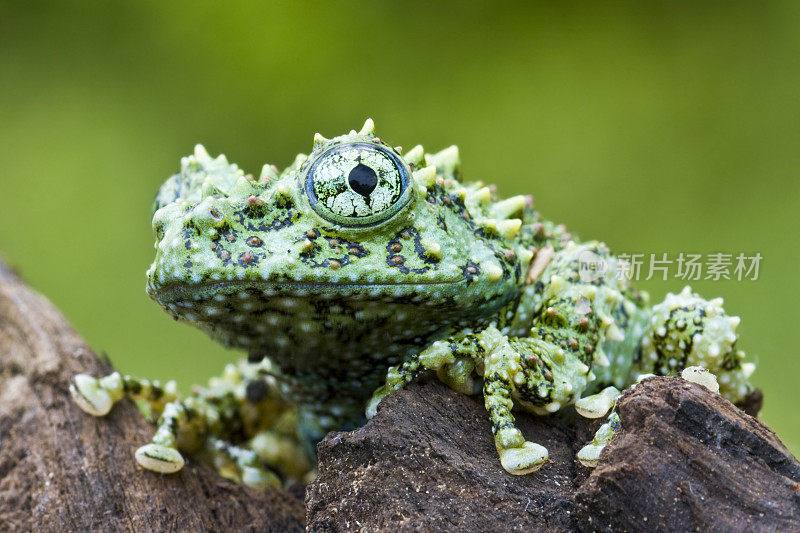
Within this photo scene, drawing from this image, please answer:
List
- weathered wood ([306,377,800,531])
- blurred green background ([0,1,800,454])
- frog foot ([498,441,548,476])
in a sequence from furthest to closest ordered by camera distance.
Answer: blurred green background ([0,1,800,454]), frog foot ([498,441,548,476]), weathered wood ([306,377,800,531])

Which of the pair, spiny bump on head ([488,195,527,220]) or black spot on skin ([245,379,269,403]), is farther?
black spot on skin ([245,379,269,403])

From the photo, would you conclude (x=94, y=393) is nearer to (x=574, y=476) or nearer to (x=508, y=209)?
(x=508, y=209)

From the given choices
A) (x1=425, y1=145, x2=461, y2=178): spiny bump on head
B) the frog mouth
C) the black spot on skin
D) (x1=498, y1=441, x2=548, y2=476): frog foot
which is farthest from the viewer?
the black spot on skin

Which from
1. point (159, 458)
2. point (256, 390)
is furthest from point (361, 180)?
point (256, 390)

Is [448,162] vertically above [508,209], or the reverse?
[448,162]

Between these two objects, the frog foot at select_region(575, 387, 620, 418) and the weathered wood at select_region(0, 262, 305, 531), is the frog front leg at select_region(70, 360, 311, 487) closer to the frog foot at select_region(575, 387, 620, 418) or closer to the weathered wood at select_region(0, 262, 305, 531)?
the weathered wood at select_region(0, 262, 305, 531)

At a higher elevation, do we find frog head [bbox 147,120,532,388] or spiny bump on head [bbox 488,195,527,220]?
spiny bump on head [bbox 488,195,527,220]

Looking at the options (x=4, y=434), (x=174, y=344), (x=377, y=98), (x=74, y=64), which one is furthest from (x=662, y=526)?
(x=74, y=64)

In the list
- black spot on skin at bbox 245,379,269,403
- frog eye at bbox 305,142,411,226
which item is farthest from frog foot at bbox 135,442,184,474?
frog eye at bbox 305,142,411,226
